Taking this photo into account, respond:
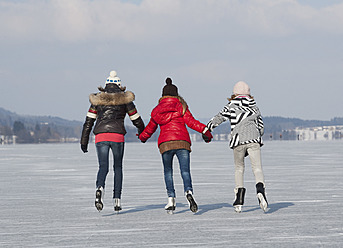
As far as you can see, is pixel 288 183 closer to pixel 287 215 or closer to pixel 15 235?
pixel 287 215

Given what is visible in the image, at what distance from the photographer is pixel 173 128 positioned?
9.47 m

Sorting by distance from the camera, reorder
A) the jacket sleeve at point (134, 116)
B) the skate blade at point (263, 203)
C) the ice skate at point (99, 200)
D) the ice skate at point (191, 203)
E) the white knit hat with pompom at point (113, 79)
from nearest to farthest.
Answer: the ice skate at point (191, 203) → the skate blade at point (263, 203) → the ice skate at point (99, 200) → the jacket sleeve at point (134, 116) → the white knit hat with pompom at point (113, 79)

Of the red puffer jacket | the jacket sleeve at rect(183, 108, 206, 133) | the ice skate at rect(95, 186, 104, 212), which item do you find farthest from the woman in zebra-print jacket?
the ice skate at rect(95, 186, 104, 212)

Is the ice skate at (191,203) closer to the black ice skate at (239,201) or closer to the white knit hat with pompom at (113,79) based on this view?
the black ice skate at (239,201)

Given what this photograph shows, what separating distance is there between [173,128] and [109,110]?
0.98 m

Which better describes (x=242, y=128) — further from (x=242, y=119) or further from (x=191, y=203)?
(x=191, y=203)

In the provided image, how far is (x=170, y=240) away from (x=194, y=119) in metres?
3.12

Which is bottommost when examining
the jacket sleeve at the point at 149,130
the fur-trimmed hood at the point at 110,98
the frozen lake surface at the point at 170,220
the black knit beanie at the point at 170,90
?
the frozen lake surface at the point at 170,220

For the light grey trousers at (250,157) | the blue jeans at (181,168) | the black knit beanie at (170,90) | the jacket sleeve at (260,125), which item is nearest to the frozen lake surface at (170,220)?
the blue jeans at (181,168)

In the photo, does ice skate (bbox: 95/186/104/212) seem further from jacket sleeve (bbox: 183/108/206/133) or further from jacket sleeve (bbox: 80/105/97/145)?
jacket sleeve (bbox: 183/108/206/133)

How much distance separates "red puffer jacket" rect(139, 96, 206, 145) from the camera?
9.46 metres

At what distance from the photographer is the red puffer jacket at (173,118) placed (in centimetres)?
946

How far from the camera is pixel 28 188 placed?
14.8 metres

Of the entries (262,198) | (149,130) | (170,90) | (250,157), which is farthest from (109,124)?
(262,198)
